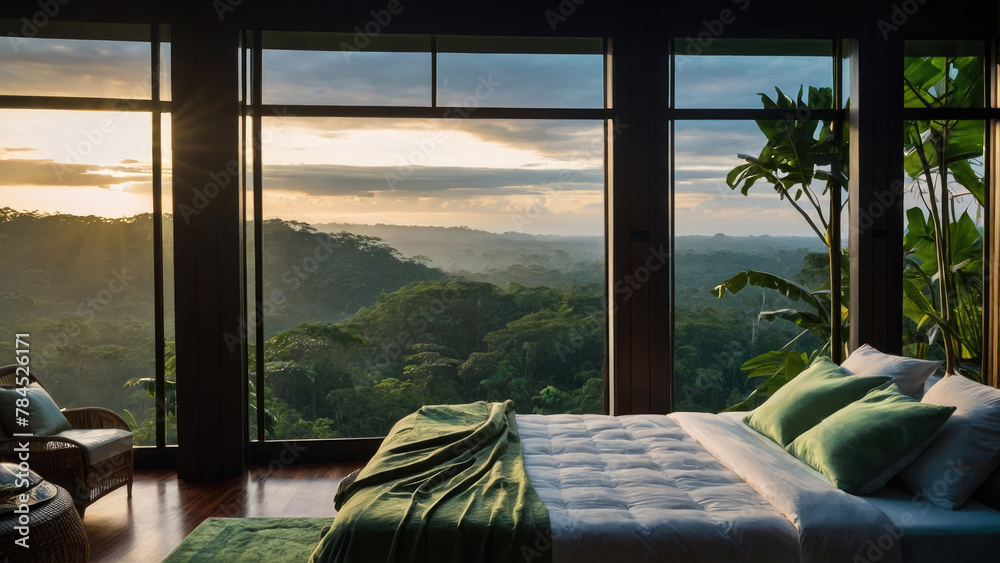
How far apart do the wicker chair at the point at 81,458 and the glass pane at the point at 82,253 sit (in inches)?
26.2

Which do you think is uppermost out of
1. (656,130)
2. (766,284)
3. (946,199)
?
(656,130)

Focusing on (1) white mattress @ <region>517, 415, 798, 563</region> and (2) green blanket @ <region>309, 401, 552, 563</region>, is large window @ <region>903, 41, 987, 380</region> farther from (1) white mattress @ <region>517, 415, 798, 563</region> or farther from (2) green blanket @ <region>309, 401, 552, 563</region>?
(2) green blanket @ <region>309, 401, 552, 563</region>

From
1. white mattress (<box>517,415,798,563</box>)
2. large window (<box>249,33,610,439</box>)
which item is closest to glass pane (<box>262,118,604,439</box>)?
large window (<box>249,33,610,439</box>)

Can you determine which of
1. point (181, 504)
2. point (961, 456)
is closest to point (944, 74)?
point (961, 456)

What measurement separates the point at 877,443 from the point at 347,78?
3.98m

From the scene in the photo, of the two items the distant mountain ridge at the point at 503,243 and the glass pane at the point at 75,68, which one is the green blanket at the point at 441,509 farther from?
the glass pane at the point at 75,68

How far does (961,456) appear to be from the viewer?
2389 millimetres

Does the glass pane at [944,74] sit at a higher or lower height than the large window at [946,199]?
higher

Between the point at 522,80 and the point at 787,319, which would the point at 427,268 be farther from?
the point at 787,319

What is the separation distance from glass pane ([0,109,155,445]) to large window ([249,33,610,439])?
0.82 m

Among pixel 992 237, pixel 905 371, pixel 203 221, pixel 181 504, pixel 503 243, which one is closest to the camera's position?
pixel 905 371

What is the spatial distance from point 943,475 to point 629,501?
43.9 inches

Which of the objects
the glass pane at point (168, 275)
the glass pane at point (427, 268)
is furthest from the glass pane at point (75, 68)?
the glass pane at point (427, 268)

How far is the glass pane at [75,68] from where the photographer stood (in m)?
4.58
